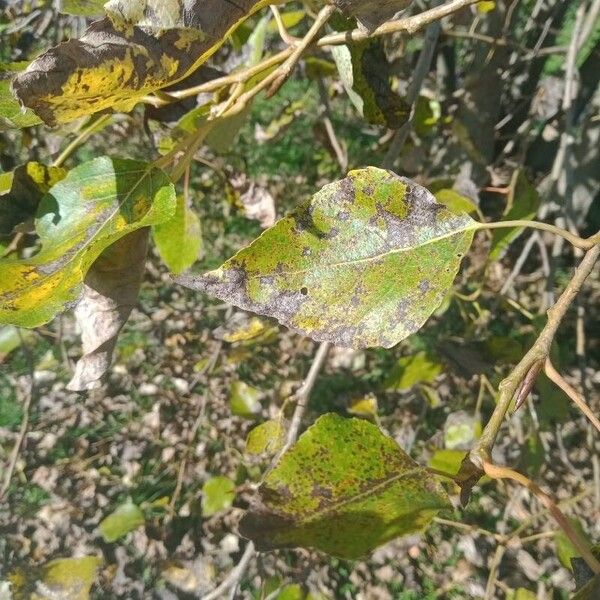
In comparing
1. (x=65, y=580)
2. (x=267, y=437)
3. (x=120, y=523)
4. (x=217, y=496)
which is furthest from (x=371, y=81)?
(x=120, y=523)

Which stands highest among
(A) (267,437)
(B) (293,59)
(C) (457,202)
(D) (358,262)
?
(B) (293,59)

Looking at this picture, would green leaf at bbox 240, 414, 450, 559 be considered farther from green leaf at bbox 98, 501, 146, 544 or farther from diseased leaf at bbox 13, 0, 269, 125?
green leaf at bbox 98, 501, 146, 544

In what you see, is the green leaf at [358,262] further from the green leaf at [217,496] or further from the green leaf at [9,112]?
the green leaf at [217,496]

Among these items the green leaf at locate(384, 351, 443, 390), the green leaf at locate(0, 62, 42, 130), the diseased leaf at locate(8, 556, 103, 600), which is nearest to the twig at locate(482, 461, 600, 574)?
the green leaf at locate(0, 62, 42, 130)

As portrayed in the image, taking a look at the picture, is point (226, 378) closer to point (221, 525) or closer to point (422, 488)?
point (221, 525)

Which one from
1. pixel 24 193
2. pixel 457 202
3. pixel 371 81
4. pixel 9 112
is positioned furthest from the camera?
pixel 457 202

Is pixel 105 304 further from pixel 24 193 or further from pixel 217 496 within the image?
pixel 217 496

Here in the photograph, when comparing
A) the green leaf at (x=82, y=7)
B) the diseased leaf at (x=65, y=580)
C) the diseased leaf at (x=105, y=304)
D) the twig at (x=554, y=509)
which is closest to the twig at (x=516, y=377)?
the twig at (x=554, y=509)
